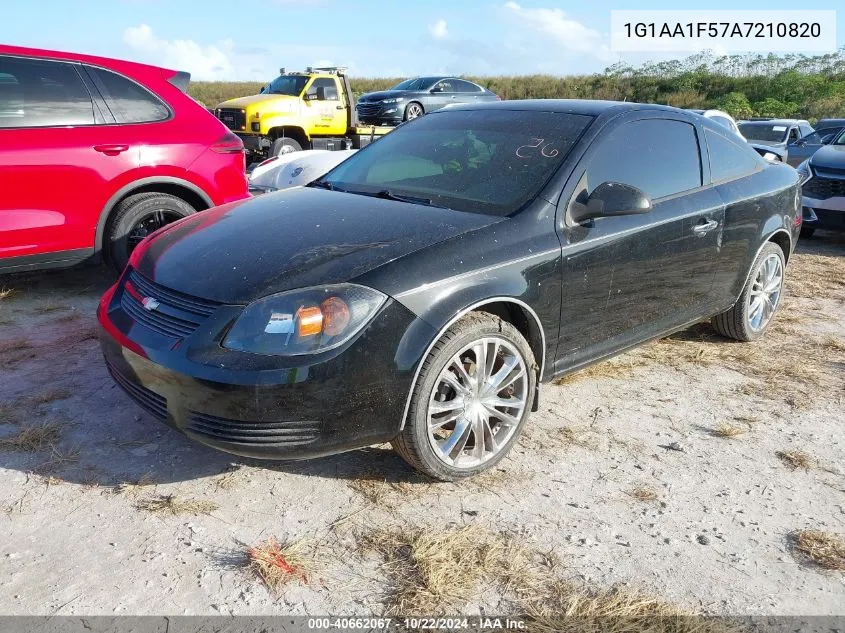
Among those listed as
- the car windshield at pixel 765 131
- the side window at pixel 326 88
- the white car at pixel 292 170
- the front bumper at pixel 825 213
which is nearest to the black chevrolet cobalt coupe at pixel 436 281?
the white car at pixel 292 170

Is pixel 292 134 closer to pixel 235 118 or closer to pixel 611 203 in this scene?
pixel 235 118

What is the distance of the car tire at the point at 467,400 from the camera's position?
291cm

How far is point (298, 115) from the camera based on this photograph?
14.7 meters

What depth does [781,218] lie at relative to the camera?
4.91m

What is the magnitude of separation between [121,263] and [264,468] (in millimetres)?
2779

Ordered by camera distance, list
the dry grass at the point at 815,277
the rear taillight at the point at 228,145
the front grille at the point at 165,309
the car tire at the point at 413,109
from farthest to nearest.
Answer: the car tire at the point at 413,109
the dry grass at the point at 815,277
the rear taillight at the point at 228,145
the front grille at the point at 165,309

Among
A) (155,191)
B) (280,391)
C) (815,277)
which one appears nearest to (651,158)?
(280,391)

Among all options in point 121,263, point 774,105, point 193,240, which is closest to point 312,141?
point 121,263

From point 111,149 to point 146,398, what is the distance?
287 cm

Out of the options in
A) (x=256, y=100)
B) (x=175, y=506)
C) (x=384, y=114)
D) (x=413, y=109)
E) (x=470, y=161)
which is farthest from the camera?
(x=413, y=109)

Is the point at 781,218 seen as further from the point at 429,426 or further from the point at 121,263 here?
the point at 121,263

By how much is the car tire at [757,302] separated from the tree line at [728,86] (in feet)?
99.8

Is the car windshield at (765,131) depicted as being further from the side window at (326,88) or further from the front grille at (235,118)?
the front grille at (235,118)

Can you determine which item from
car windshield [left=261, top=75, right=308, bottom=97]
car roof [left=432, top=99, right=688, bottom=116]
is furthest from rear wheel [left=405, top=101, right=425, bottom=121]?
car roof [left=432, top=99, right=688, bottom=116]
